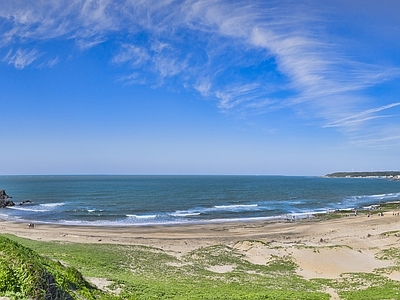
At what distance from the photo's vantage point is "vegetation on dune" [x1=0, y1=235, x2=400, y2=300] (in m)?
11.4

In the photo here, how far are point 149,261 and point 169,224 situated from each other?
2913 centimetres

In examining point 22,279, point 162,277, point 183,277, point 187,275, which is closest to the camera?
point 22,279

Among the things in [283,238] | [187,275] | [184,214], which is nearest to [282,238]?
[283,238]

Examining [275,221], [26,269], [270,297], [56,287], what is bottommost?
[275,221]

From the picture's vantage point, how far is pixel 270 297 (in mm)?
15961

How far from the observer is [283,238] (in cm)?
4366

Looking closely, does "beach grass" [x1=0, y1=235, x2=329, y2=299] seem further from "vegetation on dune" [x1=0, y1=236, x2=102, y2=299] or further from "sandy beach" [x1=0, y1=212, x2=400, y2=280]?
"vegetation on dune" [x1=0, y1=236, x2=102, y2=299]

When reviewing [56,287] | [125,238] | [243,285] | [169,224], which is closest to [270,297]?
[243,285]

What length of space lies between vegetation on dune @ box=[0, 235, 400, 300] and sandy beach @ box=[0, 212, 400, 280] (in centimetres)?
176

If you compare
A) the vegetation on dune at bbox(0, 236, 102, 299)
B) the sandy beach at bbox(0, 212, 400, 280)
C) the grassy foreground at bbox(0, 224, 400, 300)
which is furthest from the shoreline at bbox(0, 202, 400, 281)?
the vegetation on dune at bbox(0, 236, 102, 299)

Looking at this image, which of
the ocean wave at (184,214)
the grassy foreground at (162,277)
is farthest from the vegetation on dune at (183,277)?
the ocean wave at (184,214)

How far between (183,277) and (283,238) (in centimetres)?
2572

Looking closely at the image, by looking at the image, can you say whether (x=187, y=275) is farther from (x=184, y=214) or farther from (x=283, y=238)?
(x=184, y=214)

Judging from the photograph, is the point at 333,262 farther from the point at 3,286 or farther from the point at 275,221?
the point at 275,221
